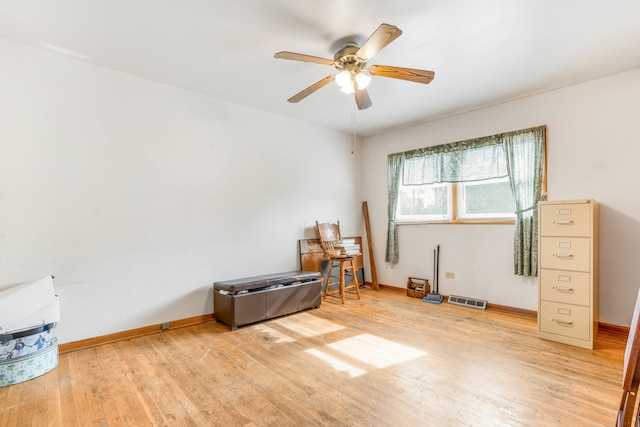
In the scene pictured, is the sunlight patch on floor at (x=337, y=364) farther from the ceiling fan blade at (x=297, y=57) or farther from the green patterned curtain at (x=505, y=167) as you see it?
the green patterned curtain at (x=505, y=167)

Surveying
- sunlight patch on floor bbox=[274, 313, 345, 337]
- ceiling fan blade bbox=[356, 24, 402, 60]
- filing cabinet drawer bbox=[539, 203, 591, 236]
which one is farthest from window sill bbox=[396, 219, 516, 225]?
ceiling fan blade bbox=[356, 24, 402, 60]

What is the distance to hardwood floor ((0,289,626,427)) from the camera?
174 centimetres

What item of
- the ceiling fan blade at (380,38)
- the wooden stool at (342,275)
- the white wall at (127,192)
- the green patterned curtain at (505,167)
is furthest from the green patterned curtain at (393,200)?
the ceiling fan blade at (380,38)

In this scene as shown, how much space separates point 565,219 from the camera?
2.72 metres

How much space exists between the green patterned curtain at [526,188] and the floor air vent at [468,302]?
1.88 ft

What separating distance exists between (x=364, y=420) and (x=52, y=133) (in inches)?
127

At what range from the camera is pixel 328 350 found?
261cm

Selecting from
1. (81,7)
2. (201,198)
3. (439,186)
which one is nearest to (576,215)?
(439,186)

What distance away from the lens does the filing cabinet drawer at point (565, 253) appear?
2.63m

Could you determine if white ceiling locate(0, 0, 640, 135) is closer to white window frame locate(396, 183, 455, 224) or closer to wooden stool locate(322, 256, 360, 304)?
white window frame locate(396, 183, 455, 224)

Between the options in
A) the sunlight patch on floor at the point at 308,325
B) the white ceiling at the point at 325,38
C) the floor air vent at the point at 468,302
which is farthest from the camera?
the floor air vent at the point at 468,302

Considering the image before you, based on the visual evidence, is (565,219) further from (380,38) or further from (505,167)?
(380,38)

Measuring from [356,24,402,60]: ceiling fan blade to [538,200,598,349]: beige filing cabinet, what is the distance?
2124 millimetres

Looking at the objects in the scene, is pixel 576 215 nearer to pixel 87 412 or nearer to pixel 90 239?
pixel 87 412
